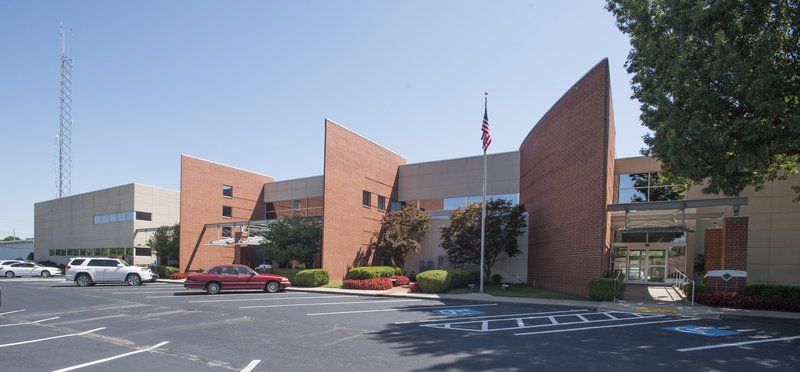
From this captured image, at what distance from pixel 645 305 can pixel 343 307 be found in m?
11.0

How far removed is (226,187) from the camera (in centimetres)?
3725

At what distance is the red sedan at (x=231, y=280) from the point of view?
71.7 ft

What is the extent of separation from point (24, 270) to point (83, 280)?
638 inches

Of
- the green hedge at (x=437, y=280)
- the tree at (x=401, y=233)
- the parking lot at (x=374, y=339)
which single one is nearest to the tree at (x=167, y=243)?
the tree at (x=401, y=233)

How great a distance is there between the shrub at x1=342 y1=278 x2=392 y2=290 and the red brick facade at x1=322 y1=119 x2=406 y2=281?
2228mm

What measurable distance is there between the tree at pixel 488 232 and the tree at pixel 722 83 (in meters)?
11.0

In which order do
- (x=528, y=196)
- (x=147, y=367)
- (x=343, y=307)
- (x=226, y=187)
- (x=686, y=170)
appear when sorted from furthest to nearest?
(x=226, y=187), (x=528, y=196), (x=343, y=307), (x=686, y=170), (x=147, y=367)

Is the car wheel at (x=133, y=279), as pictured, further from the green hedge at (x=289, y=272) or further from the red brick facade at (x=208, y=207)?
the green hedge at (x=289, y=272)

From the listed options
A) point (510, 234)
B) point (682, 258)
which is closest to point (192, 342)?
point (510, 234)

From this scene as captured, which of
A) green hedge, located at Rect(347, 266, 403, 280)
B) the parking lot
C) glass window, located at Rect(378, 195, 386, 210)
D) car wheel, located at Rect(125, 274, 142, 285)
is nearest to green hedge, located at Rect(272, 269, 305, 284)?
green hedge, located at Rect(347, 266, 403, 280)

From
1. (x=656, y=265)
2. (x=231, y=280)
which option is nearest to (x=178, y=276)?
(x=231, y=280)

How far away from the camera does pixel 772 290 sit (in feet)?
53.5

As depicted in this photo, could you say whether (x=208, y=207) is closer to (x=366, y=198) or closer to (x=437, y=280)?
(x=366, y=198)

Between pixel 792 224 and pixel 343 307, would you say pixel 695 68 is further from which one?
pixel 343 307
